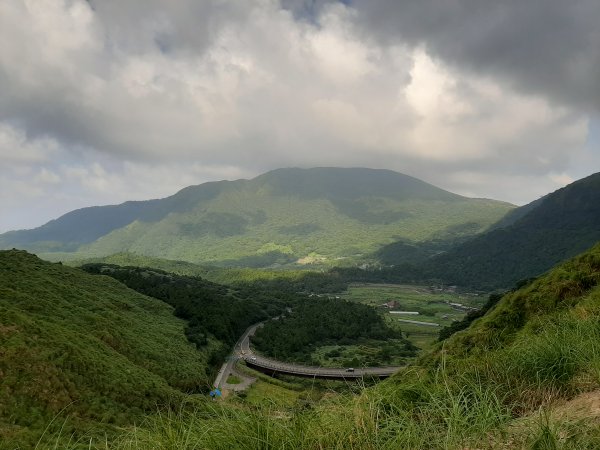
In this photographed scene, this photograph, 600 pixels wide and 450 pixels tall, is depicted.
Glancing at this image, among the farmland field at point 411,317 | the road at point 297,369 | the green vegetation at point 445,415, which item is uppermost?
the green vegetation at point 445,415

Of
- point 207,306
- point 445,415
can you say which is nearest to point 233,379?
point 207,306

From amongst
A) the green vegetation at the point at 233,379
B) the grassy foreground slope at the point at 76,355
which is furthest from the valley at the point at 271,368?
the green vegetation at the point at 233,379

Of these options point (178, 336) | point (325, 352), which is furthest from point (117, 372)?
point (325, 352)

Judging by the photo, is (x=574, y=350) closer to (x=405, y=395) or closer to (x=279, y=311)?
(x=405, y=395)

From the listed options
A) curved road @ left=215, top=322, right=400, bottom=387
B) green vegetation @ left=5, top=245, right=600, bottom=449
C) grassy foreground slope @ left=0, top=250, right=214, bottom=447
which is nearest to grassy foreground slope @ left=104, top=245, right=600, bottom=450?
green vegetation @ left=5, top=245, right=600, bottom=449

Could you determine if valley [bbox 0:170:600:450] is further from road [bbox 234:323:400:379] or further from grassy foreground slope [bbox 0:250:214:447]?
road [bbox 234:323:400:379]

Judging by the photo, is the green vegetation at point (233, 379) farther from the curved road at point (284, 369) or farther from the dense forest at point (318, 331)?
the dense forest at point (318, 331)
